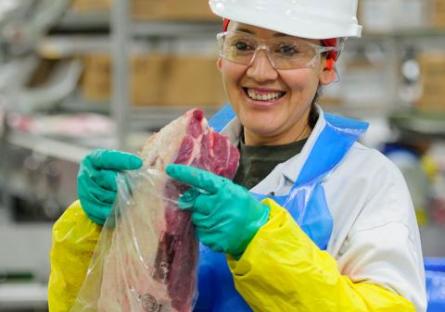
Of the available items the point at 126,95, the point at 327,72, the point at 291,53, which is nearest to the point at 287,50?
the point at 291,53

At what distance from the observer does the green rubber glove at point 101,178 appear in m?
2.02

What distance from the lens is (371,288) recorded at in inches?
77.9

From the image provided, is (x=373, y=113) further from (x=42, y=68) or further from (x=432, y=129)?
(x=42, y=68)

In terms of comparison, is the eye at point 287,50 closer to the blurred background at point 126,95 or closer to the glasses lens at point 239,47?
the glasses lens at point 239,47

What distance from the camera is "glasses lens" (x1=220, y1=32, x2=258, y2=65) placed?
2148 mm

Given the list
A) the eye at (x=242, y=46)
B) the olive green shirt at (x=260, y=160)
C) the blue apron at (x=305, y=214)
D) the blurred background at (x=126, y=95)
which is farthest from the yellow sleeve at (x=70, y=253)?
the blurred background at (x=126, y=95)

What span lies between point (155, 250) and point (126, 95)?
3.80 metres

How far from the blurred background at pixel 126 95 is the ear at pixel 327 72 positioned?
2.95m

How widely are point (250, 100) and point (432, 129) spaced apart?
4517 mm

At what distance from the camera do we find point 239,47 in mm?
2162

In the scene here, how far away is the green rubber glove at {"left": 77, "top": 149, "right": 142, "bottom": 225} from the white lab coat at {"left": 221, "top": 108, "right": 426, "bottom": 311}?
0.33 m

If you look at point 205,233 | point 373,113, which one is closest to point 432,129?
point 373,113

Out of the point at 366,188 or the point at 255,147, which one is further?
the point at 255,147

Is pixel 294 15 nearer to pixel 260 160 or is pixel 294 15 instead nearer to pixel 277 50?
pixel 277 50
